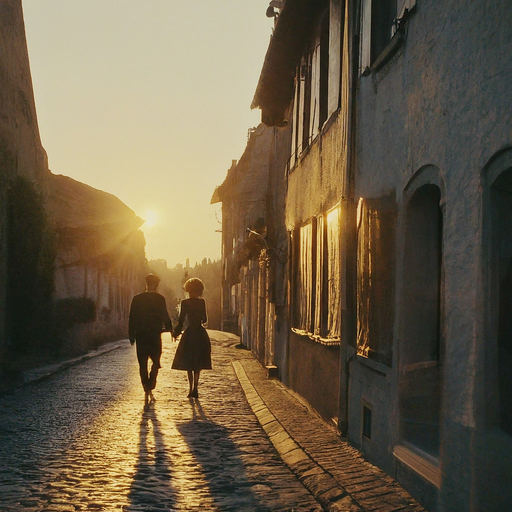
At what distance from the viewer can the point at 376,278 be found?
23.3 ft

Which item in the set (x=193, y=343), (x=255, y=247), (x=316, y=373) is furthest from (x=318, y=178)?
(x=255, y=247)

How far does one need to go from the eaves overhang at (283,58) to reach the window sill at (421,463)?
6935 mm

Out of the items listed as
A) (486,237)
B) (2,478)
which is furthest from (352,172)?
(2,478)

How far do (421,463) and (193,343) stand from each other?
A: 6.29m

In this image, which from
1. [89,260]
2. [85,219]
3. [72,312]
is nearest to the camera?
[72,312]

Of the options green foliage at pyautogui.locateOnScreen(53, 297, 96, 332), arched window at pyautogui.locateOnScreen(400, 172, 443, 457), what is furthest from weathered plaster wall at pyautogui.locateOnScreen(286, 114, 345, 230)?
green foliage at pyautogui.locateOnScreen(53, 297, 96, 332)

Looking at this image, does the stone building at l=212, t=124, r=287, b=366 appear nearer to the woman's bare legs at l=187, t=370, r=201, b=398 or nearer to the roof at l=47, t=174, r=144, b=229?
the woman's bare legs at l=187, t=370, r=201, b=398

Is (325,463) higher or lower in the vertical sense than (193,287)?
lower

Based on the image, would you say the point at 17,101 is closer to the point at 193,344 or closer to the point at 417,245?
the point at 193,344

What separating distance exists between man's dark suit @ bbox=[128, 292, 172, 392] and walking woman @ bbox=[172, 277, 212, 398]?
27cm

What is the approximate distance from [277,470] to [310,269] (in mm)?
4349

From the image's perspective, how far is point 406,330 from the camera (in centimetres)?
623

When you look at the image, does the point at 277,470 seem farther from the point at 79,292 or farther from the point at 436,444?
the point at 79,292

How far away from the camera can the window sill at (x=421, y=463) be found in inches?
209
